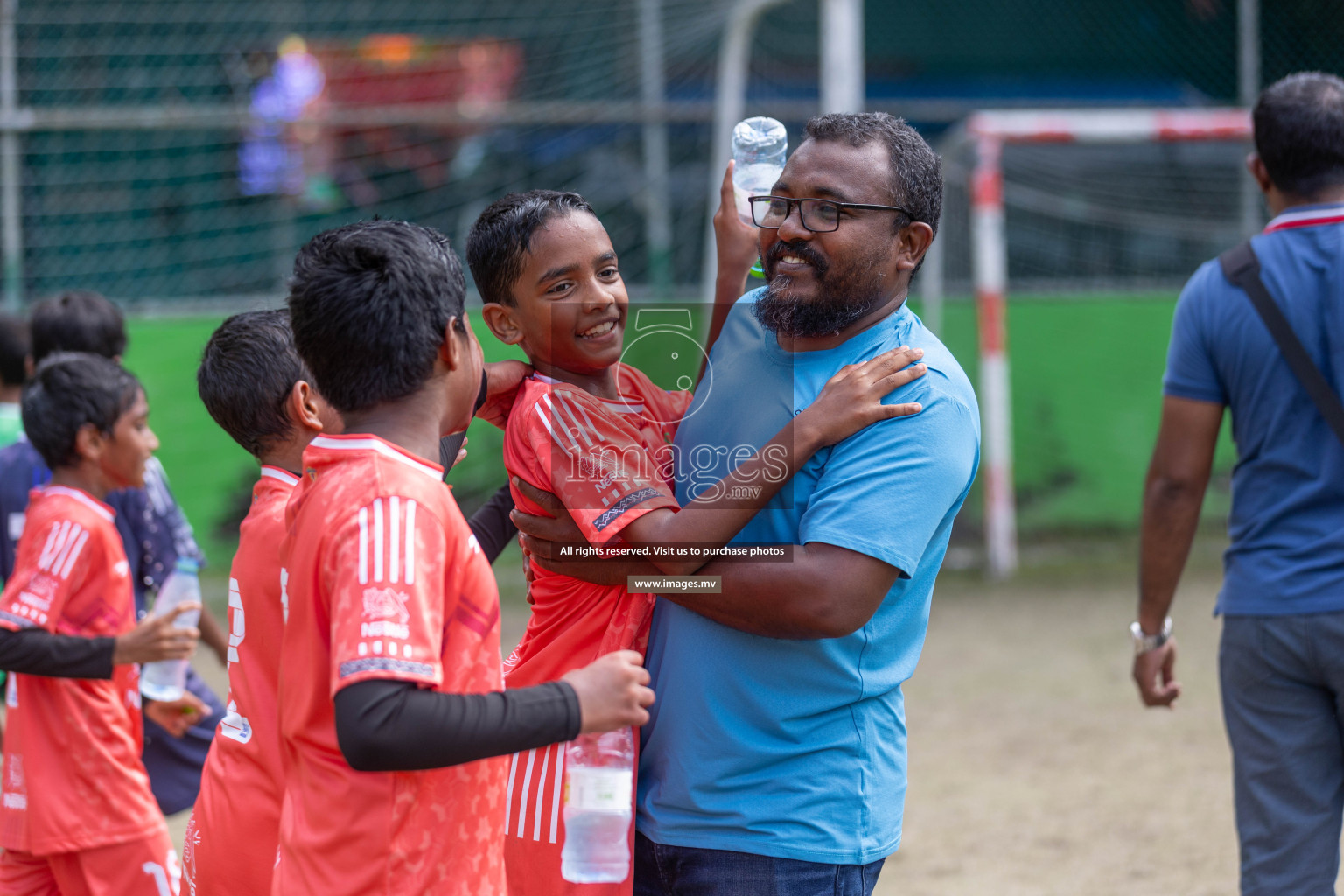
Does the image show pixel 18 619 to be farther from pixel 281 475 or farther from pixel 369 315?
pixel 369 315

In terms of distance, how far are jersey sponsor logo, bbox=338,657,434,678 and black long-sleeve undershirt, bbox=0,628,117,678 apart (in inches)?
64.5

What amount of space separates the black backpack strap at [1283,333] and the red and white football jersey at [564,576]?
1516 millimetres

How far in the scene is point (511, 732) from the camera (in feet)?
4.92

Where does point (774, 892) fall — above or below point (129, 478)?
below

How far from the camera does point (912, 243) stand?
6.68ft

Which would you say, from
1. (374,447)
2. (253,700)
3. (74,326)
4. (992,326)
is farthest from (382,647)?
(992,326)

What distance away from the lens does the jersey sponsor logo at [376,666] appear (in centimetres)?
146

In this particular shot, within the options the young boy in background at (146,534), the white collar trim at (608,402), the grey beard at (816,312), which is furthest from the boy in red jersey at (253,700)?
the young boy in background at (146,534)

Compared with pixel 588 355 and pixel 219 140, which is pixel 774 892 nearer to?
pixel 588 355

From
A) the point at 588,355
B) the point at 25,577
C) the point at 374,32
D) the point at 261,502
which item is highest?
the point at 374,32

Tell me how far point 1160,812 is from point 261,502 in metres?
3.59

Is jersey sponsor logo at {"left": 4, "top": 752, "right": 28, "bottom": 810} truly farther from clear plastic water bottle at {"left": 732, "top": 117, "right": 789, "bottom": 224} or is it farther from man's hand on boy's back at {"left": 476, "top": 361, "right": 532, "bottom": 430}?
clear plastic water bottle at {"left": 732, "top": 117, "right": 789, "bottom": 224}

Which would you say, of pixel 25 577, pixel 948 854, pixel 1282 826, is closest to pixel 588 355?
pixel 25 577

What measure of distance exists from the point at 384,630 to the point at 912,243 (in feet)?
3.62
